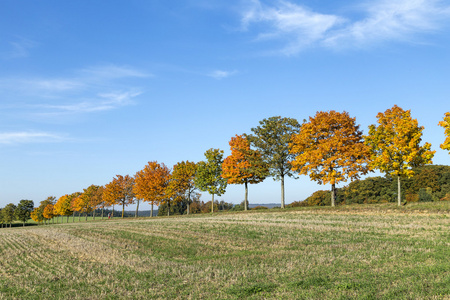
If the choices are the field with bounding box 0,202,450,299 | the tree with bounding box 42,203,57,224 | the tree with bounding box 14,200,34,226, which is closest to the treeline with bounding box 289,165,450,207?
the field with bounding box 0,202,450,299

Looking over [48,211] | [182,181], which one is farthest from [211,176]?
[48,211]

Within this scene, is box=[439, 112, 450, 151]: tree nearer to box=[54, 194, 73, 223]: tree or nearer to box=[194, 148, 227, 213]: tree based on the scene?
box=[194, 148, 227, 213]: tree

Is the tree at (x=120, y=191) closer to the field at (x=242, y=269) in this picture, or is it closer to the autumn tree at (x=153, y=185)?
the autumn tree at (x=153, y=185)

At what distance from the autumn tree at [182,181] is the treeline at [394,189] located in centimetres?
3186

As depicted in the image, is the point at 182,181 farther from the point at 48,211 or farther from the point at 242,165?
the point at 48,211

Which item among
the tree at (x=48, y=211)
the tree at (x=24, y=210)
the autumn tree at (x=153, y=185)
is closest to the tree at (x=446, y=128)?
the autumn tree at (x=153, y=185)

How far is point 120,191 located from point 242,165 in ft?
121

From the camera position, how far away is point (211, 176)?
220 ft

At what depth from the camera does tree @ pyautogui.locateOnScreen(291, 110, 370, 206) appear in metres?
46.3

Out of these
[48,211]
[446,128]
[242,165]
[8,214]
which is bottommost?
[8,214]

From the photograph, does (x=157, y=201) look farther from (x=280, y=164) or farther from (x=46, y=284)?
(x=46, y=284)

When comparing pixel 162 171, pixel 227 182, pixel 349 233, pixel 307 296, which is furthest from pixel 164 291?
pixel 162 171

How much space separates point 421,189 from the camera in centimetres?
8569

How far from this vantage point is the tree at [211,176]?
67125mm
